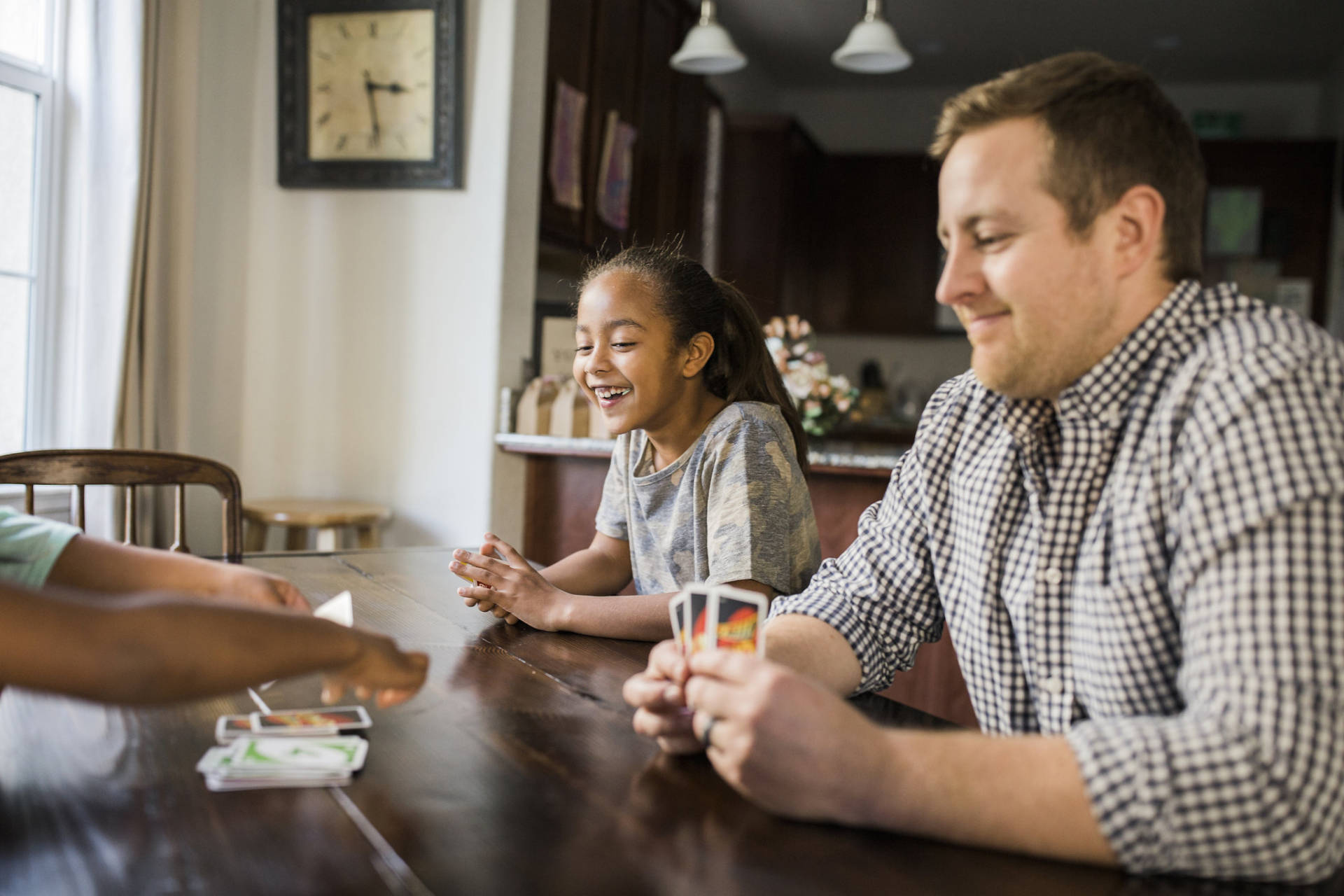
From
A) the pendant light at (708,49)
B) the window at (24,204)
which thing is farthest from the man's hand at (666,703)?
the pendant light at (708,49)

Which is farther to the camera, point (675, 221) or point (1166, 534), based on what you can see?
point (675, 221)

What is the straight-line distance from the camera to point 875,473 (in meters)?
2.93

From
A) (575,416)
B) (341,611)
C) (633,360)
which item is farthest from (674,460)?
(575,416)

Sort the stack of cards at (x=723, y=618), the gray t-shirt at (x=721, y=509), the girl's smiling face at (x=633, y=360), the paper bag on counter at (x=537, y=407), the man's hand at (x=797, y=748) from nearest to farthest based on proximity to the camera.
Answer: the man's hand at (x=797, y=748)
the stack of cards at (x=723, y=618)
the gray t-shirt at (x=721, y=509)
the girl's smiling face at (x=633, y=360)
the paper bag on counter at (x=537, y=407)

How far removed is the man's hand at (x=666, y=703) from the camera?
93 centimetres

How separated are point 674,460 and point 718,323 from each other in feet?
0.85

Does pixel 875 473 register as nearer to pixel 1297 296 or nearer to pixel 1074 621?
pixel 1074 621

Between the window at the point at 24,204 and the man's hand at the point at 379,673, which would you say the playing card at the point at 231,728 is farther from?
the window at the point at 24,204

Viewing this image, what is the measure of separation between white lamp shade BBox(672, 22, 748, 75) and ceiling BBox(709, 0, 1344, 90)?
1.63m

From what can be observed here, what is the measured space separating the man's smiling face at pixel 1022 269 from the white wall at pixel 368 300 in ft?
8.17

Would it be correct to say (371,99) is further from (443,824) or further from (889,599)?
(443,824)

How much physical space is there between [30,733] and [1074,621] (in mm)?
897

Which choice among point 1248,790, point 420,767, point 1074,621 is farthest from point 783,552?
point 1248,790

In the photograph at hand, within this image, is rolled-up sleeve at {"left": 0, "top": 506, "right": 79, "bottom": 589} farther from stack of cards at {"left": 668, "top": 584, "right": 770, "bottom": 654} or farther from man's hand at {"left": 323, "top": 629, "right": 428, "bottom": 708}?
stack of cards at {"left": 668, "top": 584, "right": 770, "bottom": 654}
